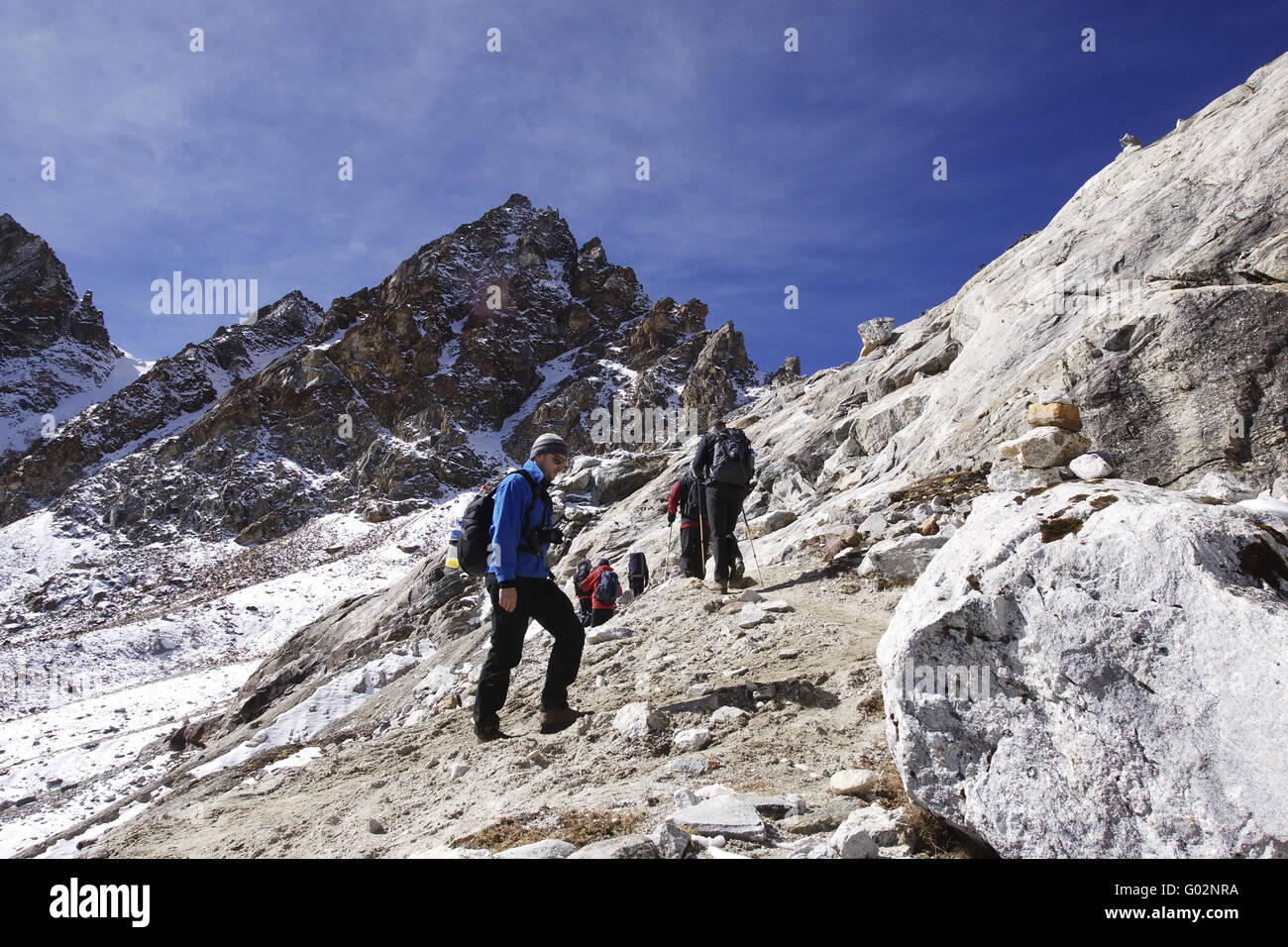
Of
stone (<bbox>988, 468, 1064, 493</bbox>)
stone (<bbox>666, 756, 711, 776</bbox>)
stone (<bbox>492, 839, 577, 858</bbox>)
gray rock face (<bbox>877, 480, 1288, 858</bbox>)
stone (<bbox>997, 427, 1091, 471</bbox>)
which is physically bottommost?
stone (<bbox>666, 756, 711, 776</bbox>)

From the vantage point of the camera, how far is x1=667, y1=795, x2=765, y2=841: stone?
9.02ft

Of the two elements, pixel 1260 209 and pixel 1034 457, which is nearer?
pixel 1034 457

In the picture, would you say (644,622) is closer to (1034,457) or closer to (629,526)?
(1034,457)

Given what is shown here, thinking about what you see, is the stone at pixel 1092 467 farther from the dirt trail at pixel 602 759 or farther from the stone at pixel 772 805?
the stone at pixel 772 805

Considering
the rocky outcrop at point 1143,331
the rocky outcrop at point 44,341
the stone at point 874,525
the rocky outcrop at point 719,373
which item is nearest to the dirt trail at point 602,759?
the stone at point 874,525

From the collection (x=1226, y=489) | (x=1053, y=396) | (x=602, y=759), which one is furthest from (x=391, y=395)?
(x=1226, y=489)

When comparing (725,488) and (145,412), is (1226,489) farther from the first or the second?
(145,412)

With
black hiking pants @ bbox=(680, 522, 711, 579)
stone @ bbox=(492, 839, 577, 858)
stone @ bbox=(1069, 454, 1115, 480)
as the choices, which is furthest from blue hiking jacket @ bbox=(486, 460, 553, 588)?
stone @ bbox=(1069, 454, 1115, 480)

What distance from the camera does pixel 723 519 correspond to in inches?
356

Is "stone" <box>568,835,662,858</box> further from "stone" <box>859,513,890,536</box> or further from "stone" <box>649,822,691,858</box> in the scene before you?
"stone" <box>859,513,890,536</box>

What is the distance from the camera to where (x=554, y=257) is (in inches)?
4801

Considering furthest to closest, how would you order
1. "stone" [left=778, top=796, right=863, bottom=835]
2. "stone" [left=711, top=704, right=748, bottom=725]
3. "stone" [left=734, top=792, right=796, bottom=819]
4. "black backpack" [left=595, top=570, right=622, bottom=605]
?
1. "black backpack" [left=595, top=570, right=622, bottom=605]
2. "stone" [left=711, top=704, right=748, bottom=725]
3. "stone" [left=734, top=792, right=796, bottom=819]
4. "stone" [left=778, top=796, right=863, bottom=835]
